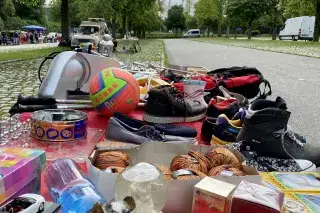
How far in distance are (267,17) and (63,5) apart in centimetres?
5147

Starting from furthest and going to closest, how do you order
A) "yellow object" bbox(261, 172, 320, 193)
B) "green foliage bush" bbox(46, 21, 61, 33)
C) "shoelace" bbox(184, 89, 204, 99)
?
"green foliage bush" bbox(46, 21, 61, 33) < "shoelace" bbox(184, 89, 204, 99) < "yellow object" bbox(261, 172, 320, 193)

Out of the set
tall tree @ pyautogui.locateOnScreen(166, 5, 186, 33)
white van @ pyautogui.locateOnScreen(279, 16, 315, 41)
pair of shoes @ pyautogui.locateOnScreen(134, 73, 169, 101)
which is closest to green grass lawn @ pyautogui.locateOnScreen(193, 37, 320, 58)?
white van @ pyautogui.locateOnScreen(279, 16, 315, 41)

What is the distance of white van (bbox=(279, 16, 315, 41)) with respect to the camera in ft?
147

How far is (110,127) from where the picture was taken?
308cm

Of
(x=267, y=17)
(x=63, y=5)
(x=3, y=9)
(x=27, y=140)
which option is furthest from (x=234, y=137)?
(x=267, y=17)

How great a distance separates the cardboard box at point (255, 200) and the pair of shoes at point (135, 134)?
4.31 ft

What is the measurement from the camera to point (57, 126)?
3.01 meters

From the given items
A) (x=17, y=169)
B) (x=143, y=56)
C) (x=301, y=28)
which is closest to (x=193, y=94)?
(x=17, y=169)

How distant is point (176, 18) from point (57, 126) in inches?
3332

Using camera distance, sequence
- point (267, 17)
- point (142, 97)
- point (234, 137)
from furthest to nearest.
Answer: point (267, 17)
point (142, 97)
point (234, 137)

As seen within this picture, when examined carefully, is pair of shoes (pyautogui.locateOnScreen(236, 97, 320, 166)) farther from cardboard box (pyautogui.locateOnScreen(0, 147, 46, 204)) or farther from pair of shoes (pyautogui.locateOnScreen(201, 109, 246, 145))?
cardboard box (pyautogui.locateOnScreen(0, 147, 46, 204))

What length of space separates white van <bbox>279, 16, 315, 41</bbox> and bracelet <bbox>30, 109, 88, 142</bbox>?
45860 millimetres

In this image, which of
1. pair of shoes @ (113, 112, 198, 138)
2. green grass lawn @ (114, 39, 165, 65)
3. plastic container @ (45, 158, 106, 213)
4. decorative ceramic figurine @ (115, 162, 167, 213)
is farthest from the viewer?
green grass lawn @ (114, 39, 165, 65)

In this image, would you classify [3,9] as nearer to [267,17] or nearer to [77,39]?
[77,39]
